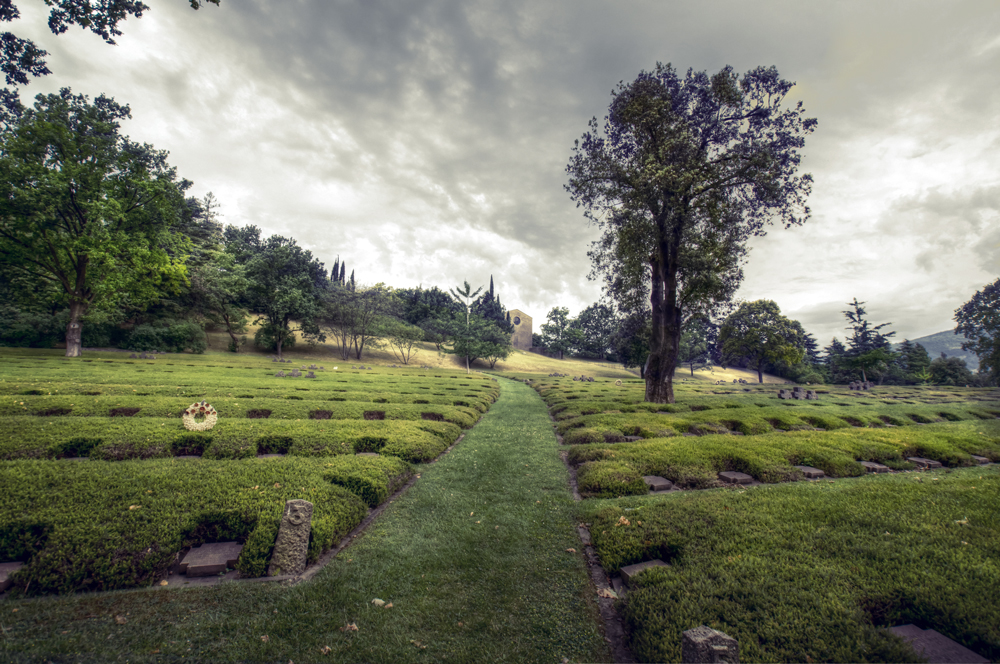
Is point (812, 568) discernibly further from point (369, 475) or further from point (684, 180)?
point (684, 180)

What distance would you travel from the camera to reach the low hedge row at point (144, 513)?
3326mm

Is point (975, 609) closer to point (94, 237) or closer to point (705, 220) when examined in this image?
point (705, 220)

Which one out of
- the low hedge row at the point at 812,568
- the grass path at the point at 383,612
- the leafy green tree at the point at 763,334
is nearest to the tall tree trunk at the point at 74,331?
the grass path at the point at 383,612

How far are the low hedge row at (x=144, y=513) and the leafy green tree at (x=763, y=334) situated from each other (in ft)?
185

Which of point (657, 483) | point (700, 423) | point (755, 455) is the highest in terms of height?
point (755, 455)

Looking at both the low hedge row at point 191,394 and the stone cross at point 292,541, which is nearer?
the stone cross at point 292,541

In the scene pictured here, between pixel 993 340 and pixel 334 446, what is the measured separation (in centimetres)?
5579

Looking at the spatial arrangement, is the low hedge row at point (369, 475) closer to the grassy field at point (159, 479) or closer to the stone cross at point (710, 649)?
the grassy field at point (159, 479)

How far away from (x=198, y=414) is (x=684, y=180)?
17.4 meters

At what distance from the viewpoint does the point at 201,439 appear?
274 inches

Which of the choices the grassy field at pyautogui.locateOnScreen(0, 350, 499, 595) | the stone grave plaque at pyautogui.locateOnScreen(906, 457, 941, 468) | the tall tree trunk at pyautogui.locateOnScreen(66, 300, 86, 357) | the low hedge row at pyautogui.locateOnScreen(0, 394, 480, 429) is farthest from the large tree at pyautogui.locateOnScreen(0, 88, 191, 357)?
the stone grave plaque at pyautogui.locateOnScreen(906, 457, 941, 468)

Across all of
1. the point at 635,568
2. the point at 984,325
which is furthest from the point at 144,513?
the point at 984,325

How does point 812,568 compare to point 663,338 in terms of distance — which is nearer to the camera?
point 812,568

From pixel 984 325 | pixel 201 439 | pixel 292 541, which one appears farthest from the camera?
pixel 984 325
